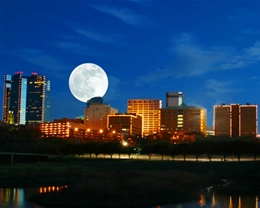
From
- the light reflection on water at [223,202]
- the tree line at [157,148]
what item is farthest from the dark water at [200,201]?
the tree line at [157,148]

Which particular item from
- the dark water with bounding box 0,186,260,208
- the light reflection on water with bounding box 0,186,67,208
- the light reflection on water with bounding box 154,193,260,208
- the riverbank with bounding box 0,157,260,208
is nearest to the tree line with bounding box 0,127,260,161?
the riverbank with bounding box 0,157,260,208

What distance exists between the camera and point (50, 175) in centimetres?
6306

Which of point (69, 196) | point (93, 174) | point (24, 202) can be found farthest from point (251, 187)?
point (24, 202)

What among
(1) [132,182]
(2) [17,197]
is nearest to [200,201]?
(1) [132,182]

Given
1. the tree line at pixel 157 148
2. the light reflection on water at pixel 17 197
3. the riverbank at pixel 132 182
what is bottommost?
the light reflection on water at pixel 17 197

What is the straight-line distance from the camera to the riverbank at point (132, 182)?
39844 mm

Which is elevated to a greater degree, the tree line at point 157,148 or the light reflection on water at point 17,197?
the tree line at point 157,148

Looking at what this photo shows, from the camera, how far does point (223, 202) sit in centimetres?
4250

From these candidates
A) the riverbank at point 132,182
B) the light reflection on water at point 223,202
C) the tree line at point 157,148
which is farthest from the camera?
the tree line at point 157,148

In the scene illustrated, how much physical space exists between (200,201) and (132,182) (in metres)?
7.10

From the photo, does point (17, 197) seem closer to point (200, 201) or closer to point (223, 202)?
point (200, 201)

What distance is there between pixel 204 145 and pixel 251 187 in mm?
37822

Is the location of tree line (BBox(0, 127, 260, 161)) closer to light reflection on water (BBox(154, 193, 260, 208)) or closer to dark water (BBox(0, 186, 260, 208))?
dark water (BBox(0, 186, 260, 208))

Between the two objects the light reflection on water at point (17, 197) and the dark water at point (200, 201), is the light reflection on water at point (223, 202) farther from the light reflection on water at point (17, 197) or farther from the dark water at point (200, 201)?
the light reflection on water at point (17, 197)
